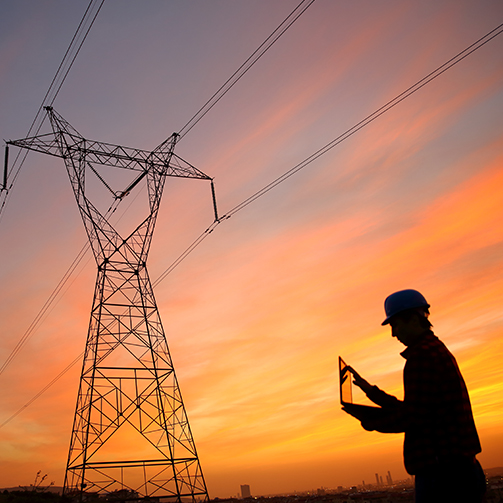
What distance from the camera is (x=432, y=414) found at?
10.2 feet

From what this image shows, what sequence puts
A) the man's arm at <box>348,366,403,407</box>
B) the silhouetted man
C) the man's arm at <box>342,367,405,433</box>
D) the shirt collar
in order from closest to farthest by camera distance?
the silhouetted man → the man's arm at <box>342,367,405,433</box> → the shirt collar → the man's arm at <box>348,366,403,407</box>

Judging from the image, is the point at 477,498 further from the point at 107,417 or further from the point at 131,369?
the point at 131,369

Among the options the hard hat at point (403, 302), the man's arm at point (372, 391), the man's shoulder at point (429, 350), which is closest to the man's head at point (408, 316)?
the hard hat at point (403, 302)

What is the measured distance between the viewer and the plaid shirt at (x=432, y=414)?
119 inches

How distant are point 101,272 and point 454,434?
81.4 ft

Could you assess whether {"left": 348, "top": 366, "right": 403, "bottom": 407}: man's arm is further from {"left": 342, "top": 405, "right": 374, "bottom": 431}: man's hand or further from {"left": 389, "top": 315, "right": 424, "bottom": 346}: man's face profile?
{"left": 389, "top": 315, "right": 424, "bottom": 346}: man's face profile

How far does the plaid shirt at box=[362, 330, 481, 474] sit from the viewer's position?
304 cm

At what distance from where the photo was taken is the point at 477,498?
309cm

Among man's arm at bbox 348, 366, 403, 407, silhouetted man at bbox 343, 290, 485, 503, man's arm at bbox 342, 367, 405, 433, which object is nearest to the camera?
silhouetted man at bbox 343, 290, 485, 503

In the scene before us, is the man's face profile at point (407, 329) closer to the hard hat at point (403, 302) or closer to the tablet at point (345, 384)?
the hard hat at point (403, 302)

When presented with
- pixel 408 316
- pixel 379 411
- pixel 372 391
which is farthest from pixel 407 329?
pixel 379 411

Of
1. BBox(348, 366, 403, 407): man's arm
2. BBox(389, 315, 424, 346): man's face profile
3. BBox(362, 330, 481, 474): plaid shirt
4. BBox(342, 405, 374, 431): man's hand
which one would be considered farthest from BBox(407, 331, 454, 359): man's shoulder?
BBox(342, 405, 374, 431): man's hand

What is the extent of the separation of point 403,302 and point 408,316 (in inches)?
4.5

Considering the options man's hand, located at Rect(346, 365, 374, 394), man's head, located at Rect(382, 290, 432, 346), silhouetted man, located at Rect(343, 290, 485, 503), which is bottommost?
silhouetted man, located at Rect(343, 290, 485, 503)
